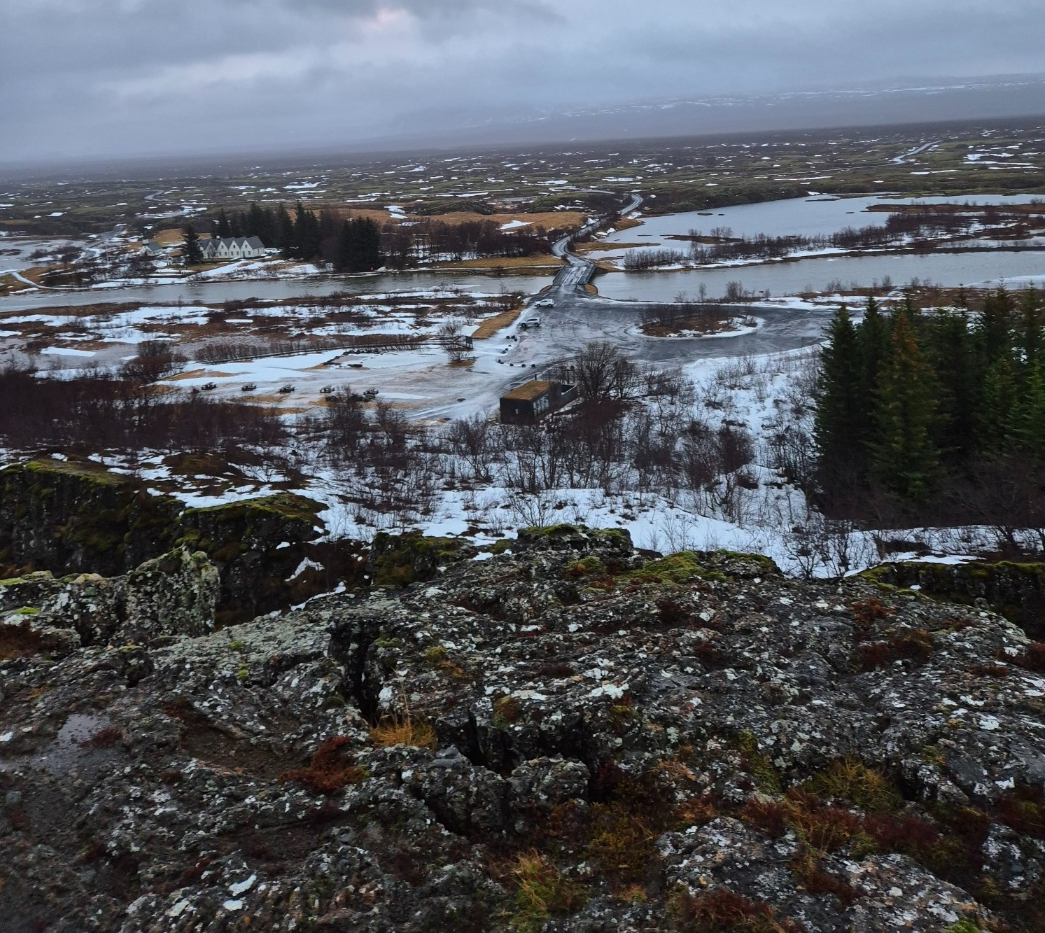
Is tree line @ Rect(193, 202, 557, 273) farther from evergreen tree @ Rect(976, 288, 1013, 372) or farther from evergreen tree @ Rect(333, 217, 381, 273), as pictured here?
evergreen tree @ Rect(976, 288, 1013, 372)

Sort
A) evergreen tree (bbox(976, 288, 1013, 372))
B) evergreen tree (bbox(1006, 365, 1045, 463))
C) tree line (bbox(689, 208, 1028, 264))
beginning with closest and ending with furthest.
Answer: evergreen tree (bbox(1006, 365, 1045, 463)), evergreen tree (bbox(976, 288, 1013, 372)), tree line (bbox(689, 208, 1028, 264))

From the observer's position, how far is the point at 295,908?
5.30 m

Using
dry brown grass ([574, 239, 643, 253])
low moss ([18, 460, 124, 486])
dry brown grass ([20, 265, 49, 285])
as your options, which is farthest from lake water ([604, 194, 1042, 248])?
low moss ([18, 460, 124, 486])

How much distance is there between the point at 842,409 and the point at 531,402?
12570 millimetres

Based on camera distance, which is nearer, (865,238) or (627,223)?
(865,238)

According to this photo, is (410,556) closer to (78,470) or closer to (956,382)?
(78,470)

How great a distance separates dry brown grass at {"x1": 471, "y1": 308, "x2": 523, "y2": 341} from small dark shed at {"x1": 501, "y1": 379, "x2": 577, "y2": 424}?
14.9m

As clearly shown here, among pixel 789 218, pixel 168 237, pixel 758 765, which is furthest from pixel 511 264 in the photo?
pixel 758 765

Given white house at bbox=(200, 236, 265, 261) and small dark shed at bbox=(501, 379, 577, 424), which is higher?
white house at bbox=(200, 236, 265, 261)

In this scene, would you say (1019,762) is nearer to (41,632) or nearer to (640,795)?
(640,795)

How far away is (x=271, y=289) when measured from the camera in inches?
2840

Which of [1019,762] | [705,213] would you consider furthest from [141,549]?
[705,213]

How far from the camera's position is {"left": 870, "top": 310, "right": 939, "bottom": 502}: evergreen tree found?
69.3 ft

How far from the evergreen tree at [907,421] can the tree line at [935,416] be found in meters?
0.03
